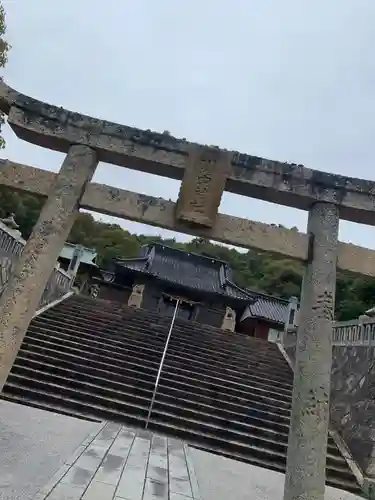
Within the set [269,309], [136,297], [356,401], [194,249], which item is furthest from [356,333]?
[194,249]

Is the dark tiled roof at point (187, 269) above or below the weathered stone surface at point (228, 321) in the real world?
above

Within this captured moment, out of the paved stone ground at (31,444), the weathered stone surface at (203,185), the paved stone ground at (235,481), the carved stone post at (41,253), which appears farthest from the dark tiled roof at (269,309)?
the carved stone post at (41,253)

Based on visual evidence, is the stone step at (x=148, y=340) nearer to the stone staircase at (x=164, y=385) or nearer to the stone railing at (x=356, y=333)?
the stone staircase at (x=164, y=385)

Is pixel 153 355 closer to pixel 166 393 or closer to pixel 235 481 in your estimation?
pixel 166 393

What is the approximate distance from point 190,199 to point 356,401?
5.67 metres

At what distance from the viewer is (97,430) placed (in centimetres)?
561

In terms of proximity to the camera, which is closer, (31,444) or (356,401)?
(31,444)

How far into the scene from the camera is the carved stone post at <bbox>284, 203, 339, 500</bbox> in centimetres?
298

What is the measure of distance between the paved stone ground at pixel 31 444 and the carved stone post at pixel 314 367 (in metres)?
2.03

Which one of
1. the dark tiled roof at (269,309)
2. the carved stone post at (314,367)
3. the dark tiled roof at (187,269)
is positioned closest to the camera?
the carved stone post at (314,367)

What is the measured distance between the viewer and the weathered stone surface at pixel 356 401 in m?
6.36

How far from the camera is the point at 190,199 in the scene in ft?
11.8

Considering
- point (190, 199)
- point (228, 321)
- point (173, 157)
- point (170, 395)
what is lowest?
point (170, 395)

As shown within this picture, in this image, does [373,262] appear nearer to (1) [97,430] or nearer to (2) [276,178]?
(2) [276,178]
